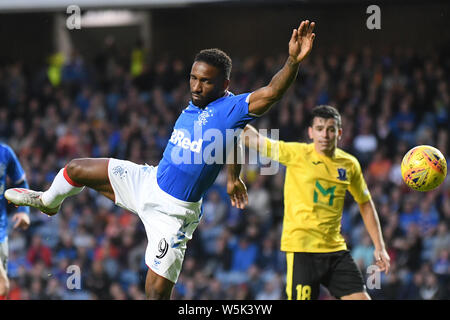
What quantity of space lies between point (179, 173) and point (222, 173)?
25.0ft

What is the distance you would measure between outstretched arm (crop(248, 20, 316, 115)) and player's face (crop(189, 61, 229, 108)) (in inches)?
20.9

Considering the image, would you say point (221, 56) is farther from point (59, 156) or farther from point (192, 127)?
point (59, 156)

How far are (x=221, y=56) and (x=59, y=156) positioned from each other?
30.9 ft

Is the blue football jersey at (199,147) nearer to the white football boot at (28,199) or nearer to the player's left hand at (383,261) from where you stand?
the white football boot at (28,199)

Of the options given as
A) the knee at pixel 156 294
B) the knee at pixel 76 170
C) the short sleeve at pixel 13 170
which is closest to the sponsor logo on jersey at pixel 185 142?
the knee at pixel 76 170

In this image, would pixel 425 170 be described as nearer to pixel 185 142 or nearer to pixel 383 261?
pixel 383 261

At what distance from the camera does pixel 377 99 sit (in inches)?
534

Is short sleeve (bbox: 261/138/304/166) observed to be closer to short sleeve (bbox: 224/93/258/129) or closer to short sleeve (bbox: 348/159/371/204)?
short sleeve (bbox: 348/159/371/204)

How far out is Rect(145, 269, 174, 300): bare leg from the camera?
16.5ft

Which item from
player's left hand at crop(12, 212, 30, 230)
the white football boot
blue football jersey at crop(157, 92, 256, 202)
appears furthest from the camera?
player's left hand at crop(12, 212, 30, 230)

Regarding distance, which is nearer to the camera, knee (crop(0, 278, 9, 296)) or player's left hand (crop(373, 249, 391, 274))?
knee (crop(0, 278, 9, 296))

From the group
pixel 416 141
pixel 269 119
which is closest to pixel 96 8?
pixel 269 119

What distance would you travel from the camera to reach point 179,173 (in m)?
5.17

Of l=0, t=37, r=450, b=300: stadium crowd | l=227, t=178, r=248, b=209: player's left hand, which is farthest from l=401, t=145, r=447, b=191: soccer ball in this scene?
l=0, t=37, r=450, b=300: stadium crowd
